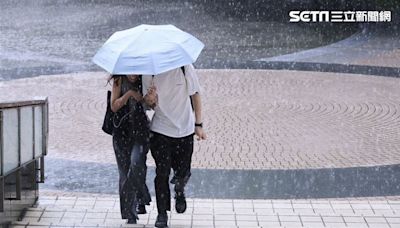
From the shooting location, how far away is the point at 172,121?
6.75 metres

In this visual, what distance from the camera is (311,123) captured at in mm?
13156

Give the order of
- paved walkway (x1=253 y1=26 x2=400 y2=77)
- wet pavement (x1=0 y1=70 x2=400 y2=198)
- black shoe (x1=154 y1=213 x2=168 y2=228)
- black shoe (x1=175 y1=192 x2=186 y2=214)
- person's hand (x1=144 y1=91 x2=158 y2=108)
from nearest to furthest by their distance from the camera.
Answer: person's hand (x1=144 y1=91 x2=158 y2=108) → black shoe (x1=154 y1=213 x2=168 y2=228) → black shoe (x1=175 y1=192 x2=186 y2=214) → wet pavement (x1=0 y1=70 x2=400 y2=198) → paved walkway (x1=253 y1=26 x2=400 y2=77)

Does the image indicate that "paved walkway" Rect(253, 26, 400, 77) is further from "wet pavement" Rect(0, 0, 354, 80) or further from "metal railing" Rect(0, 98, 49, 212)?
"metal railing" Rect(0, 98, 49, 212)

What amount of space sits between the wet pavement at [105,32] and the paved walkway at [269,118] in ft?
6.51

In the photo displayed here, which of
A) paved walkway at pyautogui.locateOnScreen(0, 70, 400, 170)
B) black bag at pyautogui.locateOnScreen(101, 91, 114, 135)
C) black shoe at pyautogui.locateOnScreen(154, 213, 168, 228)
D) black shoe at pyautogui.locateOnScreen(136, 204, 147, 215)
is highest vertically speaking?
black bag at pyautogui.locateOnScreen(101, 91, 114, 135)

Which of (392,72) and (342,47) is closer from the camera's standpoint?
(392,72)

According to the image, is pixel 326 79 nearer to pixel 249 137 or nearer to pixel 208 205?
pixel 249 137

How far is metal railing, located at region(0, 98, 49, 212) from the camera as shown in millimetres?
6450

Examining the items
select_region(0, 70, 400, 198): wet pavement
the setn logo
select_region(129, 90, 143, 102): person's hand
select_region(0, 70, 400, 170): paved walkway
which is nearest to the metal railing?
select_region(129, 90, 143, 102): person's hand

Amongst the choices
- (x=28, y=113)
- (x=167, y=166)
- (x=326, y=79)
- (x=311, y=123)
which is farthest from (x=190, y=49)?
(x=326, y=79)

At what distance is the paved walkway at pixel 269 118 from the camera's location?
10.9 m

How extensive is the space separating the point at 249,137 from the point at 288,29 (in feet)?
48.4

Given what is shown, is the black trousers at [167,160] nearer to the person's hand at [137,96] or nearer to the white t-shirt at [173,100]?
the white t-shirt at [173,100]

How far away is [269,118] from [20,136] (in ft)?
23.4
